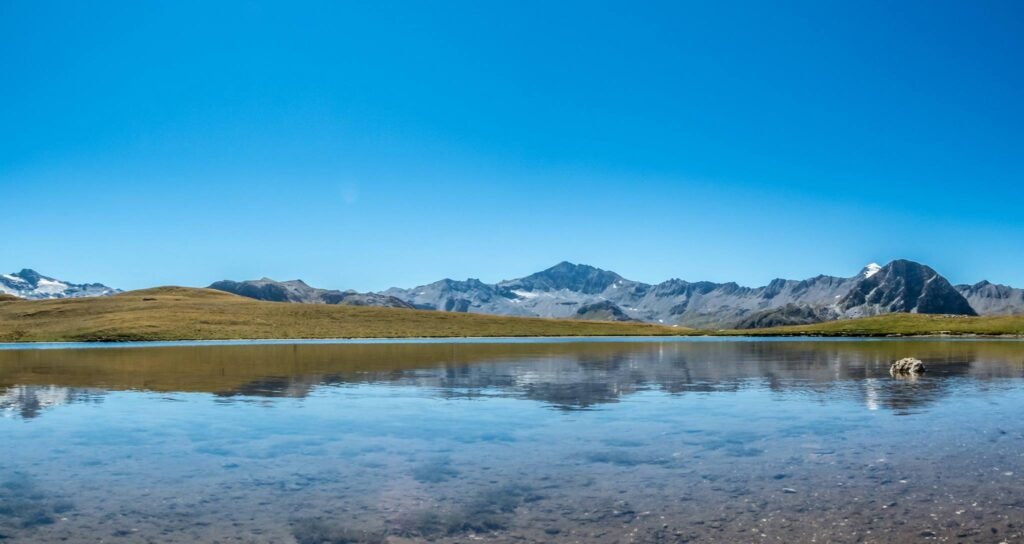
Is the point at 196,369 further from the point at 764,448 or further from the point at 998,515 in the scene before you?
the point at 998,515

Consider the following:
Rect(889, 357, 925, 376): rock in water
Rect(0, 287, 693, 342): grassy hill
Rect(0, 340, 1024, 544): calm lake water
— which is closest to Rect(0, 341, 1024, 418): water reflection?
Rect(0, 340, 1024, 544): calm lake water

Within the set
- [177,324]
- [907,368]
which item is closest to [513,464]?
[907,368]

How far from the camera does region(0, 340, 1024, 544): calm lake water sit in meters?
15.5

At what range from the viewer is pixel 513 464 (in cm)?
2191

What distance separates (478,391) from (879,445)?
24.3 m

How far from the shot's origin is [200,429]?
29.0 meters

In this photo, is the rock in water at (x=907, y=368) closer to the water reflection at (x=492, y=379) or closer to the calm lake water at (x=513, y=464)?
the water reflection at (x=492, y=379)

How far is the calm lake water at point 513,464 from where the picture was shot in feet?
50.8

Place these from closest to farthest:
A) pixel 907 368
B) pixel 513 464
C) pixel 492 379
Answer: pixel 513 464 → pixel 492 379 → pixel 907 368

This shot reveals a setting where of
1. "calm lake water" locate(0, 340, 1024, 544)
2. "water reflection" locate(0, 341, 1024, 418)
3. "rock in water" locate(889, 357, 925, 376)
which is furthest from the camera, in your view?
"rock in water" locate(889, 357, 925, 376)

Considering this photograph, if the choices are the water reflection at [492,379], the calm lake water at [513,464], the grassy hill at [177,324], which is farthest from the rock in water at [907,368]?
the grassy hill at [177,324]

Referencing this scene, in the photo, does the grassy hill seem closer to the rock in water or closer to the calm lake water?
the calm lake water

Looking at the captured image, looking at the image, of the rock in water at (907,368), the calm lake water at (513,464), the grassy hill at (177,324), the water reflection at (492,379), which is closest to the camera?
the calm lake water at (513,464)

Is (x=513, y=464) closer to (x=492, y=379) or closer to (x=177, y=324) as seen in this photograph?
(x=492, y=379)
